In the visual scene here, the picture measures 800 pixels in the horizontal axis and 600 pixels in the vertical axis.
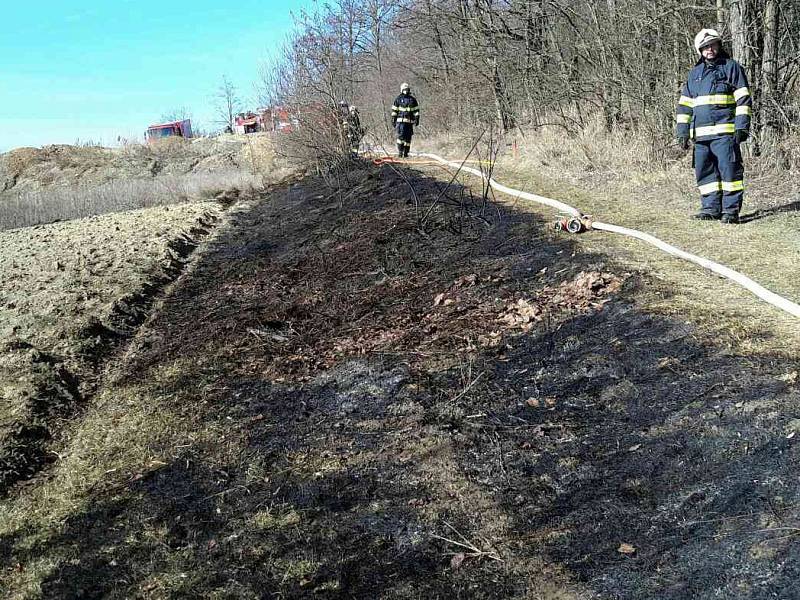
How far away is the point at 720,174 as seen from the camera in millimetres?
7164

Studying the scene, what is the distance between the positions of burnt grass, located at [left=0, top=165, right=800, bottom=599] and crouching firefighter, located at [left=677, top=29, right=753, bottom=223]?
1.68m

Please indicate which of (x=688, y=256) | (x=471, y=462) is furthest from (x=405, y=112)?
(x=471, y=462)

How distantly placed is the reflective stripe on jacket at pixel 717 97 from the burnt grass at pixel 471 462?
1844 mm

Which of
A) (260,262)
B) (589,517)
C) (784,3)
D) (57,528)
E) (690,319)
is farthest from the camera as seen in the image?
(260,262)

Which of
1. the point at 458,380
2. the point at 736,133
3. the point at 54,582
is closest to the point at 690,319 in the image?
the point at 458,380

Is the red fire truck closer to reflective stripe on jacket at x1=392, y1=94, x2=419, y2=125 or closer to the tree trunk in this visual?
reflective stripe on jacket at x1=392, y1=94, x2=419, y2=125

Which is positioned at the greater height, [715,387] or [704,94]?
[704,94]

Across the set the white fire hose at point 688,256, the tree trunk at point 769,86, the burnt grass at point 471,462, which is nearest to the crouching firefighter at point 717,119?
the white fire hose at point 688,256

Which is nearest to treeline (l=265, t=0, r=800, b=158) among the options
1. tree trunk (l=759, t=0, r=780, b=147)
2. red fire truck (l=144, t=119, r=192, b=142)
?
tree trunk (l=759, t=0, r=780, b=147)

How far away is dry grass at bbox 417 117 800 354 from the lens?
15.6 feet

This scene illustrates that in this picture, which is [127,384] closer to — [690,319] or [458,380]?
[458,380]

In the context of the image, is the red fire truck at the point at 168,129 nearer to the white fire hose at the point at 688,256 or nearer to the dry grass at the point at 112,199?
the dry grass at the point at 112,199

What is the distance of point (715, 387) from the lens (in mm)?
3900

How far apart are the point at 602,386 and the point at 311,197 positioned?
1160 centimetres
